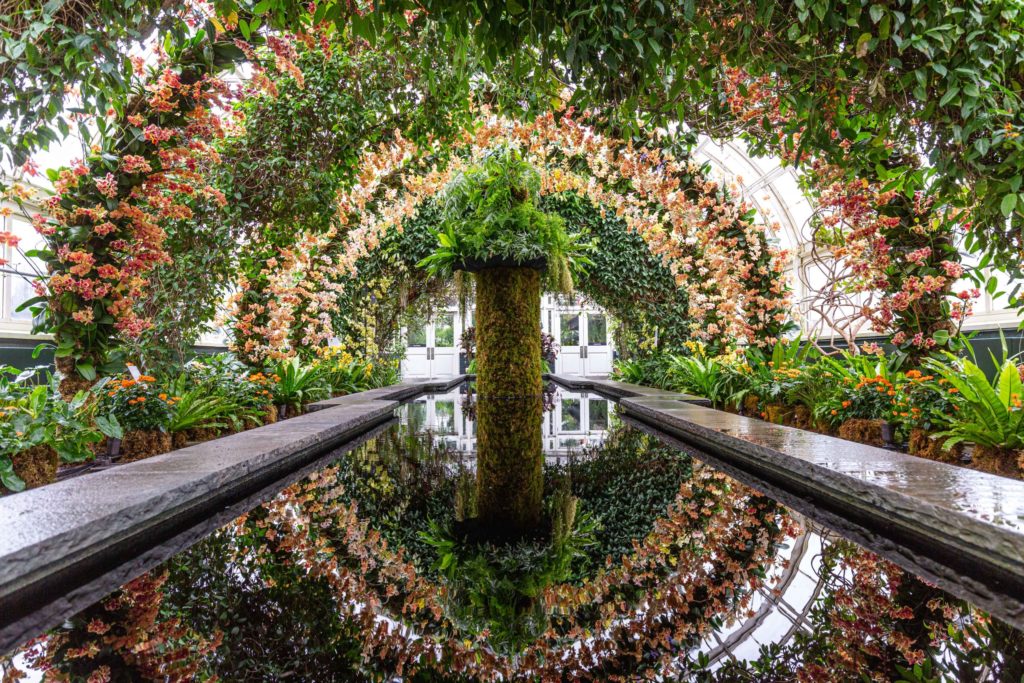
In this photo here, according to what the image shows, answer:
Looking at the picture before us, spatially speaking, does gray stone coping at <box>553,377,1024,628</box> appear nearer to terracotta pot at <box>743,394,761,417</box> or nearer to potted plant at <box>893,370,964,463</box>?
potted plant at <box>893,370,964,463</box>

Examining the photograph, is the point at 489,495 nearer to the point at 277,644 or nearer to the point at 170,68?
the point at 277,644

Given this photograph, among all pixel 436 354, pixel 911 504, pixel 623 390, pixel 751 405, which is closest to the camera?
pixel 911 504

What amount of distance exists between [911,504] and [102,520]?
7.49 ft

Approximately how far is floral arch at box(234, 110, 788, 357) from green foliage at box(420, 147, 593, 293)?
334mm

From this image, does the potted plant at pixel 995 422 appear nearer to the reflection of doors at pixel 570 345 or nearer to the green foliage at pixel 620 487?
the green foliage at pixel 620 487

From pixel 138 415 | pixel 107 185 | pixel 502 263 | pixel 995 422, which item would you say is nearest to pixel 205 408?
pixel 138 415

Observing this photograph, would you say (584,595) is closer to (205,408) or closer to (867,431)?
(867,431)

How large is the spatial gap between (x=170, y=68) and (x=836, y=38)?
345 cm

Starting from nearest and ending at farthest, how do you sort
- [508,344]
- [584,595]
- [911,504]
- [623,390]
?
[584,595] < [911,504] < [508,344] < [623,390]

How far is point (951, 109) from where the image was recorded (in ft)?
7.04

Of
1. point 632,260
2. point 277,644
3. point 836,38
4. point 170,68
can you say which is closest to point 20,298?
point 170,68

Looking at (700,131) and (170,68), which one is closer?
(170,68)

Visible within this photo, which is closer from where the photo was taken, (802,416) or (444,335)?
(802,416)

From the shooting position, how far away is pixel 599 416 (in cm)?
601
